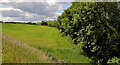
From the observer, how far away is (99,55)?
13156mm

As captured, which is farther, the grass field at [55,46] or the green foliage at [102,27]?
the grass field at [55,46]

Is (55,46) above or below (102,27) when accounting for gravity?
below

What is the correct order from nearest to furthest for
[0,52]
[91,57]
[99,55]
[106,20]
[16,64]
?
[16,64] → [0,52] → [106,20] → [99,55] → [91,57]

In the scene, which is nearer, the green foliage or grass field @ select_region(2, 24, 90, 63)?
the green foliage

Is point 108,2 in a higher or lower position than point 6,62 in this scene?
higher

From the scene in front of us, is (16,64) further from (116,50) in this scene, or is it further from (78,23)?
(116,50)

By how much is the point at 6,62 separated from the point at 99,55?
1281 cm

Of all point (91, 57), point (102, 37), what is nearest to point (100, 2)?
point (102, 37)

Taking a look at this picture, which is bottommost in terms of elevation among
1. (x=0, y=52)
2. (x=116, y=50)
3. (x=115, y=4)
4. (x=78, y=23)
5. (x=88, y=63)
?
(x=88, y=63)

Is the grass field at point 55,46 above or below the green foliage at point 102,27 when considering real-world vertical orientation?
below

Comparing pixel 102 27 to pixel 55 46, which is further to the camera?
pixel 55 46

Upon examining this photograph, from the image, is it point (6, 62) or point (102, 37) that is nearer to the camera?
point (6, 62)

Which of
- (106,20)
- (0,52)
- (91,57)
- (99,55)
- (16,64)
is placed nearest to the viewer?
(16,64)

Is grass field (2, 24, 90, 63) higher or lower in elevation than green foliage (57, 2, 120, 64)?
lower
